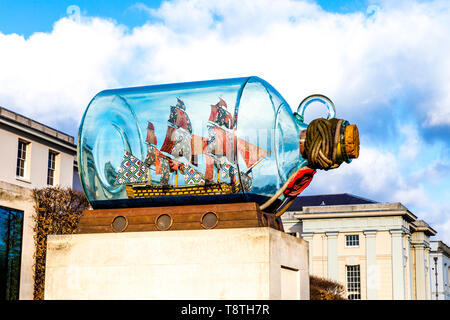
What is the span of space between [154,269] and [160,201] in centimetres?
111

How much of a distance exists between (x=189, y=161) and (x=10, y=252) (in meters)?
23.5

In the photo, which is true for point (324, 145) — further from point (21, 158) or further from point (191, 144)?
point (21, 158)

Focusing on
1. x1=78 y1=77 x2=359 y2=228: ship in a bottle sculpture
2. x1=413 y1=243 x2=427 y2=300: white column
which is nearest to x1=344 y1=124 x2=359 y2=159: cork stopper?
x1=78 y1=77 x2=359 y2=228: ship in a bottle sculpture

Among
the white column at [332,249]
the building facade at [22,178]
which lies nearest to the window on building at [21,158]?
the building facade at [22,178]

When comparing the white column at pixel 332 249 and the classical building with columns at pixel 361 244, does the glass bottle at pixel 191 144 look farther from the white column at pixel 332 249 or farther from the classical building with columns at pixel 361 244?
the white column at pixel 332 249

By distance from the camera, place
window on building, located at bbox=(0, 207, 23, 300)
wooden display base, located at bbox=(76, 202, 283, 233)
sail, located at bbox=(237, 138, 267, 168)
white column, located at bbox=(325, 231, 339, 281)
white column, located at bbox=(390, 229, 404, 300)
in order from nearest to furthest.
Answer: wooden display base, located at bbox=(76, 202, 283, 233), sail, located at bbox=(237, 138, 267, 168), window on building, located at bbox=(0, 207, 23, 300), white column, located at bbox=(390, 229, 404, 300), white column, located at bbox=(325, 231, 339, 281)

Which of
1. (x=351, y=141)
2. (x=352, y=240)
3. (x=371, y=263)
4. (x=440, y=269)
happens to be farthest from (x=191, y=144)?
(x=440, y=269)

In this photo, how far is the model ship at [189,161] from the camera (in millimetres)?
9805

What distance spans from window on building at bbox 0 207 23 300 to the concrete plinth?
20.7 m

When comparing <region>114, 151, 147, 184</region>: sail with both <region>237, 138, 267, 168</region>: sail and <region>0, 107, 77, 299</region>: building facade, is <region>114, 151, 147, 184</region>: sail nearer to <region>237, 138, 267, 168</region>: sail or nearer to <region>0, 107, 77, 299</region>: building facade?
<region>237, 138, 267, 168</region>: sail

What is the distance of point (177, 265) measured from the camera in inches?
376

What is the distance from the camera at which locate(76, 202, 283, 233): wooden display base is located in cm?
964
